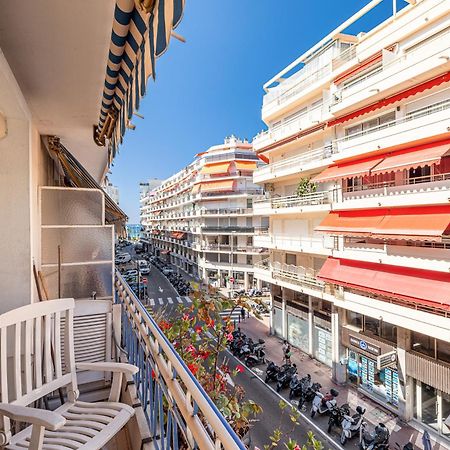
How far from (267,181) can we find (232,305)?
1226cm

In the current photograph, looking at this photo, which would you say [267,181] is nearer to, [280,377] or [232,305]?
[280,377]

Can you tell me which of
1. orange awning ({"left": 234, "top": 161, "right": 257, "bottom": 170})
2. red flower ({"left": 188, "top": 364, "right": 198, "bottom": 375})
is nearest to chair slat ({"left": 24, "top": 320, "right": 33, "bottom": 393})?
red flower ({"left": 188, "top": 364, "right": 198, "bottom": 375})

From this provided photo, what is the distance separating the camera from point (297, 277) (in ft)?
41.6

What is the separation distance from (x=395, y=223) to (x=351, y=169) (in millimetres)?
2152

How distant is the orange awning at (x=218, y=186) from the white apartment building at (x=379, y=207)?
12.7 meters

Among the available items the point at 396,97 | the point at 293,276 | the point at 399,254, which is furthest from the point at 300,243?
the point at 396,97

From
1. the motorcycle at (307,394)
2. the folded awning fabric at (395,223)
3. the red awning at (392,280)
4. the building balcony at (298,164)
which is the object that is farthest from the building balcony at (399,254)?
the motorcycle at (307,394)

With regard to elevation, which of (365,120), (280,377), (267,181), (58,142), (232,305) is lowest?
(280,377)

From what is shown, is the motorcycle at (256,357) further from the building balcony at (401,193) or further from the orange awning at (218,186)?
the orange awning at (218,186)

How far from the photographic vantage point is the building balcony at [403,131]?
7.38 meters

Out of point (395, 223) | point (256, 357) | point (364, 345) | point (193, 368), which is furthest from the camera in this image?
point (256, 357)

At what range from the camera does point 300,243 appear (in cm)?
1241

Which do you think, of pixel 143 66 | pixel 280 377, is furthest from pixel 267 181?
pixel 143 66

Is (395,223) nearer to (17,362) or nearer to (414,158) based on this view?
(414,158)
